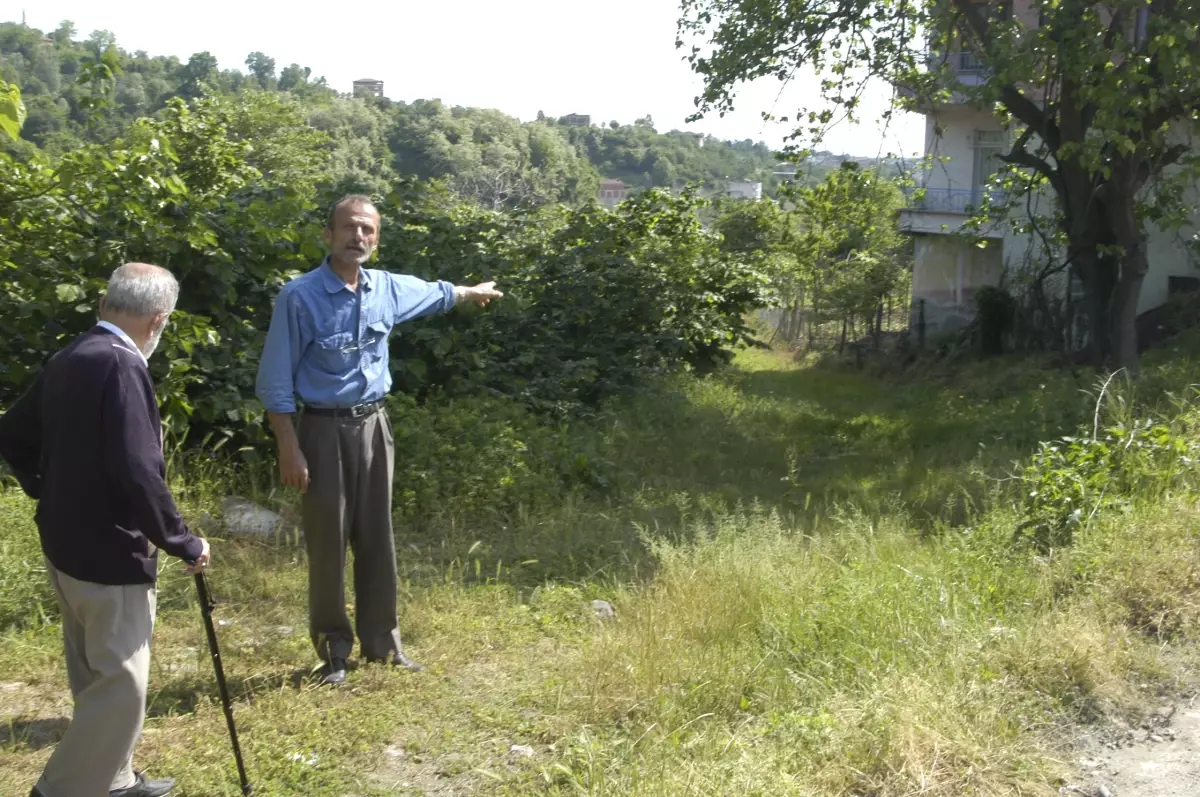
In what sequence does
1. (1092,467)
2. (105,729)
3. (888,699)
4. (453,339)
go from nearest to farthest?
(105,729) → (888,699) → (1092,467) → (453,339)

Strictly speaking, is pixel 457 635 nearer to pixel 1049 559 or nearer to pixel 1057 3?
pixel 1049 559

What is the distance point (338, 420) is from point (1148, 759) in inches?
135

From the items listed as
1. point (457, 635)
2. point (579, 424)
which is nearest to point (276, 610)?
point (457, 635)

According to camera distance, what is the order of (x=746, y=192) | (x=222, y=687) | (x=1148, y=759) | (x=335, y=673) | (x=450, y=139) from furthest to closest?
(x=450, y=139) < (x=746, y=192) < (x=335, y=673) < (x=1148, y=759) < (x=222, y=687)

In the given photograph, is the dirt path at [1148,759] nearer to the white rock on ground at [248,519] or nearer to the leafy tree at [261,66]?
the white rock on ground at [248,519]

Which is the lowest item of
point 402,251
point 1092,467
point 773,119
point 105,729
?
point 105,729

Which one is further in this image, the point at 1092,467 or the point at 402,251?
the point at 402,251

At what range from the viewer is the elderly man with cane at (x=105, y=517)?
3602 millimetres

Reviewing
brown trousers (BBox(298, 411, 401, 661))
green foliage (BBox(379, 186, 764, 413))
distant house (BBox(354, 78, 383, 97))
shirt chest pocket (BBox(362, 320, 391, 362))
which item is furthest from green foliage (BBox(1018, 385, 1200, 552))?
distant house (BBox(354, 78, 383, 97))

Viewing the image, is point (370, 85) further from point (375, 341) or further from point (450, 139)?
point (375, 341)

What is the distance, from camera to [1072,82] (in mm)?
13312

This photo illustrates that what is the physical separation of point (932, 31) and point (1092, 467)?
11319 millimetres

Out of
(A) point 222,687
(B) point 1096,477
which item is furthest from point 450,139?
(A) point 222,687

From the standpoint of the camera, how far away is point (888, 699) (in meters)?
4.25
